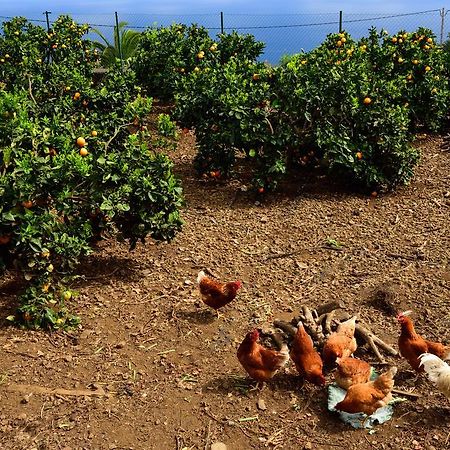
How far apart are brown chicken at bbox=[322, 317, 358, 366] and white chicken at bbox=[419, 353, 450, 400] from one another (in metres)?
0.51

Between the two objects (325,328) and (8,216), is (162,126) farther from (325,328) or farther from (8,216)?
(325,328)

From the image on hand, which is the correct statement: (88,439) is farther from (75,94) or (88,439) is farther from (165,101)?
(165,101)

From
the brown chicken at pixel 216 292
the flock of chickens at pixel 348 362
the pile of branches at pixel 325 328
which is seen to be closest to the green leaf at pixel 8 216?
the brown chicken at pixel 216 292

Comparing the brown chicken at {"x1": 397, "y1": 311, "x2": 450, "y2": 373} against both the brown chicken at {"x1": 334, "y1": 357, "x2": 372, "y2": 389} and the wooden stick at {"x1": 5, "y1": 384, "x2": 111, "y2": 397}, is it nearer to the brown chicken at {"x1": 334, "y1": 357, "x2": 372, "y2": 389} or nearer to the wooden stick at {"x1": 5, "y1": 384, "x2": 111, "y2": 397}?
the brown chicken at {"x1": 334, "y1": 357, "x2": 372, "y2": 389}

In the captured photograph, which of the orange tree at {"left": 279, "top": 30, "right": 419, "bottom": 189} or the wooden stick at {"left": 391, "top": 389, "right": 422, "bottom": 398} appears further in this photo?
the orange tree at {"left": 279, "top": 30, "right": 419, "bottom": 189}

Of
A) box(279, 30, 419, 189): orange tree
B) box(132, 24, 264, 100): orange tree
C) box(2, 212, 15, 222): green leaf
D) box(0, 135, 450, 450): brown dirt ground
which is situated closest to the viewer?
box(0, 135, 450, 450): brown dirt ground

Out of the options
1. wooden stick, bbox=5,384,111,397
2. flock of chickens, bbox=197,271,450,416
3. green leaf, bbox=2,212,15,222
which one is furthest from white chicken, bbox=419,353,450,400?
green leaf, bbox=2,212,15,222

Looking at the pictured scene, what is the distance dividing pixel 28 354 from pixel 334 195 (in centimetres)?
382

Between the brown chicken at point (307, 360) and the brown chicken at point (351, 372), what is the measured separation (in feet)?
0.43

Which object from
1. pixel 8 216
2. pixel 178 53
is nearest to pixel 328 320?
pixel 8 216

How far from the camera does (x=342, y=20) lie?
16297 mm

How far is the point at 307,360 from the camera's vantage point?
12.0 ft

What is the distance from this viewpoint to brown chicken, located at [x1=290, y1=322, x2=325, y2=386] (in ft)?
12.0

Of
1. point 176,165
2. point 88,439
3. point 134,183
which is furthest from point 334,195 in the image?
point 88,439
